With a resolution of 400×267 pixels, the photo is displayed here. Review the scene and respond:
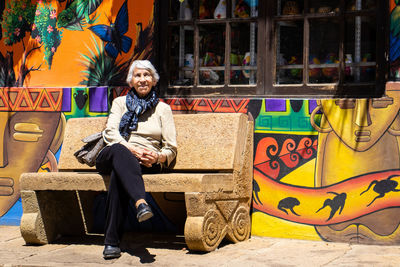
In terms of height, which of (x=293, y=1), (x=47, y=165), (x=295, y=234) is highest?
(x=293, y=1)

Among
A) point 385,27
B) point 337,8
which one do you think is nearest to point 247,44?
point 337,8

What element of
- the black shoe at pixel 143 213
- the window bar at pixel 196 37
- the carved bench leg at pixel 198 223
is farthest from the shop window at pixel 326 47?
the black shoe at pixel 143 213

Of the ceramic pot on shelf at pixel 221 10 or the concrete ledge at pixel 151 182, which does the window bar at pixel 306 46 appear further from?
the concrete ledge at pixel 151 182

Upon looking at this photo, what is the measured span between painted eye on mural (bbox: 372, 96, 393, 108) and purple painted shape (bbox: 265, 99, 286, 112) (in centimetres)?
77

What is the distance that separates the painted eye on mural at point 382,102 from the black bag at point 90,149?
7.37 feet

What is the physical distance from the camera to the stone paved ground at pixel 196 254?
4.77 m

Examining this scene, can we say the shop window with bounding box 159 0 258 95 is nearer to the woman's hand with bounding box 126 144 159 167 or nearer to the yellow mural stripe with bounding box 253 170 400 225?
the yellow mural stripe with bounding box 253 170 400 225

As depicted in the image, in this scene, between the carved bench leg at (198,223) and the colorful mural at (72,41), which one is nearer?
the carved bench leg at (198,223)

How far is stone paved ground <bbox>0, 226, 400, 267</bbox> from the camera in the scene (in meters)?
4.77

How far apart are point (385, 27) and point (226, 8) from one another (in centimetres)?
148

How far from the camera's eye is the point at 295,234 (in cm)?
575

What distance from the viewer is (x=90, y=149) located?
18.3ft

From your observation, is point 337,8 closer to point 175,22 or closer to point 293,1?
point 293,1

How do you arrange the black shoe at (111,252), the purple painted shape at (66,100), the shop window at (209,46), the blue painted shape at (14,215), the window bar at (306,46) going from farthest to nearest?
the blue painted shape at (14,215) < the purple painted shape at (66,100) < the shop window at (209,46) < the window bar at (306,46) < the black shoe at (111,252)
